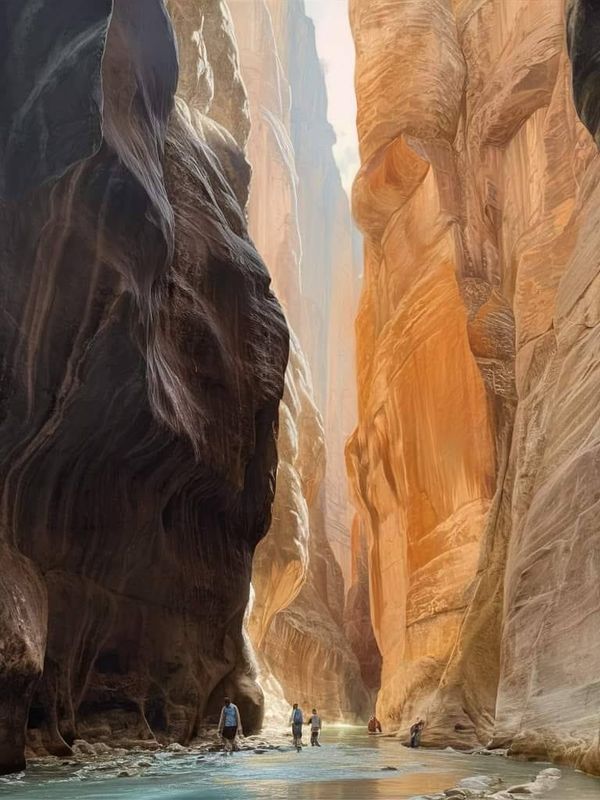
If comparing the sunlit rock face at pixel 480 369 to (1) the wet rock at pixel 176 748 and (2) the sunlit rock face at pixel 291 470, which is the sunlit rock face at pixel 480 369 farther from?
(1) the wet rock at pixel 176 748

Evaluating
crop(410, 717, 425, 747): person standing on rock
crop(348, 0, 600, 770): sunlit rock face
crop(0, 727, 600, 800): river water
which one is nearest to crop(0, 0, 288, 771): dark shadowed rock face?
crop(0, 727, 600, 800): river water

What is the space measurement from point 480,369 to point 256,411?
11.3m

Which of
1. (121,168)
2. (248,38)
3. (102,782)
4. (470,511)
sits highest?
(248,38)

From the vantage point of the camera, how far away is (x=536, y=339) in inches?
762

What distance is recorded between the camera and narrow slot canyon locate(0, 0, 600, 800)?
10555mm

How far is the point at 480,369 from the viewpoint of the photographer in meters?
27.7

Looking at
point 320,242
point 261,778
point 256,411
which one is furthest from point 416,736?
point 320,242

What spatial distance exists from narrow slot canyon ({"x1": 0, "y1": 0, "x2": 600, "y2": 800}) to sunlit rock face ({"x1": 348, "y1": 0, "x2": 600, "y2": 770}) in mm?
91

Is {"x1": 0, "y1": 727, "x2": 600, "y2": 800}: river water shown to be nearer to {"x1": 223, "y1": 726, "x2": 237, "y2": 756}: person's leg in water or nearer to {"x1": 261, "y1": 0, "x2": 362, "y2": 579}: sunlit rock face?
{"x1": 223, "y1": 726, "x2": 237, "y2": 756}: person's leg in water

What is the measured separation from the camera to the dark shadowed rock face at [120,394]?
10562 mm

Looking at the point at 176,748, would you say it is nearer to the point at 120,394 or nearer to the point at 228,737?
the point at 228,737

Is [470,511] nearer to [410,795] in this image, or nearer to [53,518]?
[53,518]

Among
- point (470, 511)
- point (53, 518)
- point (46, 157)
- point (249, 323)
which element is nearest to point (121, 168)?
point (46, 157)

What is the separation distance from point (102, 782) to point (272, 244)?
66247 mm
